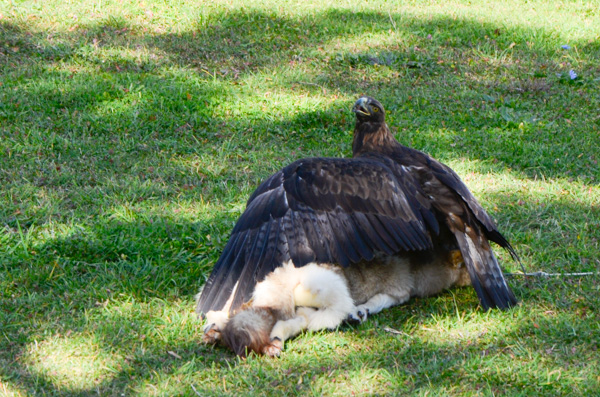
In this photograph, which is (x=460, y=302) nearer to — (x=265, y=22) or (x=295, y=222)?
(x=295, y=222)

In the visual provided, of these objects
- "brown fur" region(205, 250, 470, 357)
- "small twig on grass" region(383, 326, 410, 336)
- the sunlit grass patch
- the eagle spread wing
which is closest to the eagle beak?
the eagle spread wing

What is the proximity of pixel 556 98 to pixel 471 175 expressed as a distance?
7.47ft

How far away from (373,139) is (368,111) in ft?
0.72

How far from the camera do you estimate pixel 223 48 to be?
350 inches

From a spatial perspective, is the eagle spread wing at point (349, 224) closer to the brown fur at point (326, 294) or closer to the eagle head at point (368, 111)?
the brown fur at point (326, 294)

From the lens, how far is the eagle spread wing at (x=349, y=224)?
4.34 meters

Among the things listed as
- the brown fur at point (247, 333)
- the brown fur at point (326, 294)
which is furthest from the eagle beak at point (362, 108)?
the brown fur at point (247, 333)

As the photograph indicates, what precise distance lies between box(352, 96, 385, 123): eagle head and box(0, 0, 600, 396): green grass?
118 cm

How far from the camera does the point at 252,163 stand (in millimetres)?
6766

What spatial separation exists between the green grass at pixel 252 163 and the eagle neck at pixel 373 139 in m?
1.06

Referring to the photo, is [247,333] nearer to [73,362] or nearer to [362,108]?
[73,362]

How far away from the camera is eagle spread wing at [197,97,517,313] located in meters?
4.34

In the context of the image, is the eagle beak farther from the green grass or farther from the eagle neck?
the green grass

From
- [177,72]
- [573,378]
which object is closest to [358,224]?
[573,378]
